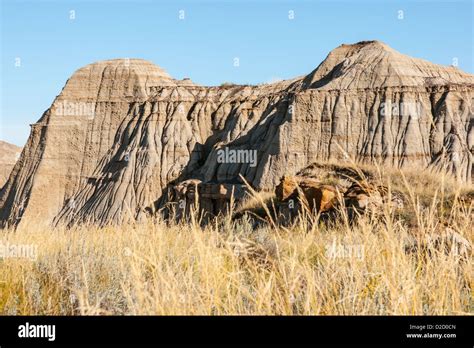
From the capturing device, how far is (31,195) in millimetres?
43812

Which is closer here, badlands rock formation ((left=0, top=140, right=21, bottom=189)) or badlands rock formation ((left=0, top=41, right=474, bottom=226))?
badlands rock formation ((left=0, top=41, right=474, bottom=226))

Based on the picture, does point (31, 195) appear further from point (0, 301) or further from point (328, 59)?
point (0, 301)

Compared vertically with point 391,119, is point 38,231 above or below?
below

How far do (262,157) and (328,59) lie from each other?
16.2 m

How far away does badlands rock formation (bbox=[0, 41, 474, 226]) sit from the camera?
33.2 meters

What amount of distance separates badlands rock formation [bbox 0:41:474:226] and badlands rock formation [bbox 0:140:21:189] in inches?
382
